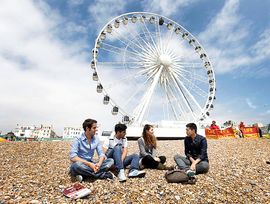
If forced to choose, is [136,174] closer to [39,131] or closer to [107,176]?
[107,176]

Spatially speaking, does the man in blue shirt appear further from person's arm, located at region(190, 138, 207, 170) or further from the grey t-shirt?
person's arm, located at region(190, 138, 207, 170)

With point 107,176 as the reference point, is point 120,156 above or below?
above

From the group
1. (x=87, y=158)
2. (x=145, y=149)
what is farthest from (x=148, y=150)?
(x=87, y=158)

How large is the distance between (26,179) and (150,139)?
2788 mm

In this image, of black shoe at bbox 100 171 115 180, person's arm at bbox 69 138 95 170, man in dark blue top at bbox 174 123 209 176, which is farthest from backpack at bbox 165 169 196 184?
person's arm at bbox 69 138 95 170

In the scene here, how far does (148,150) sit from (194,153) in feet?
3.52

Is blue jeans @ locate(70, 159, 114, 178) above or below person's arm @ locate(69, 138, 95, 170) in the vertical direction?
below

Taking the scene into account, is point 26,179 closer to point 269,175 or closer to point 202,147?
point 202,147

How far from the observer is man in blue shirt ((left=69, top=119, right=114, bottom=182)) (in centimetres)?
459

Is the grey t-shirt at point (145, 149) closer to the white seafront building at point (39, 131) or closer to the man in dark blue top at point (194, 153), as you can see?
the man in dark blue top at point (194, 153)

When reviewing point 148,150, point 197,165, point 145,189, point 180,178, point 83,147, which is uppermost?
point 83,147

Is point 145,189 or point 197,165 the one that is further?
point 197,165

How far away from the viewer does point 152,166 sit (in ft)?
19.5

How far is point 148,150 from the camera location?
592cm
